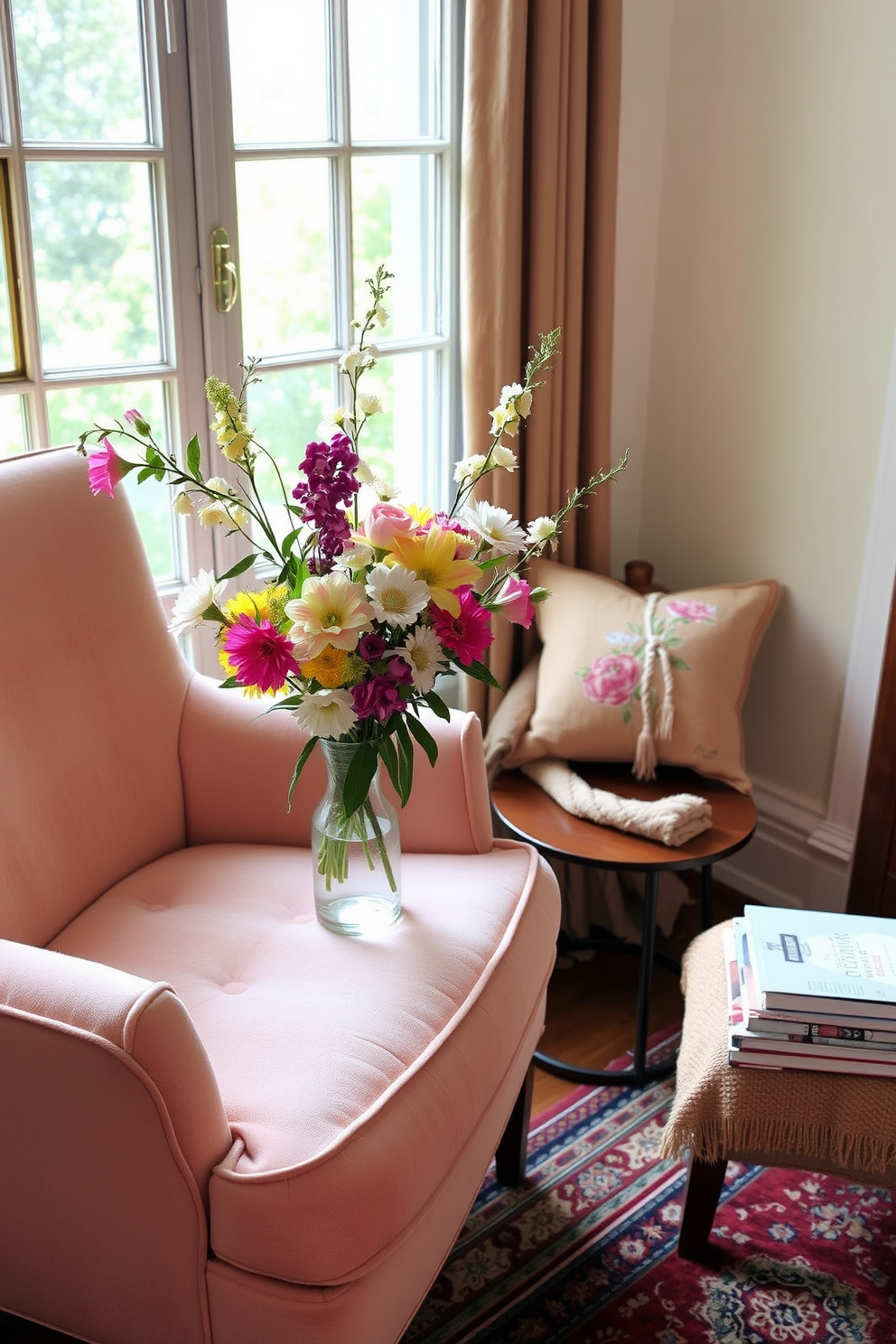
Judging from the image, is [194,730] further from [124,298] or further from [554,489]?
[554,489]

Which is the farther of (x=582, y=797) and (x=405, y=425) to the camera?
(x=405, y=425)

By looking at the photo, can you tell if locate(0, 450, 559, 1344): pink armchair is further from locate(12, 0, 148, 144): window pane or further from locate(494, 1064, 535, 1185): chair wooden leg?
locate(12, 0, 148, 144): window pane

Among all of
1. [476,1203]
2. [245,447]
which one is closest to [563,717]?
[476,1203]

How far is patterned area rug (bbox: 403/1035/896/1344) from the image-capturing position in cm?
162

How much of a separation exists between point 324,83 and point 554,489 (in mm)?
764

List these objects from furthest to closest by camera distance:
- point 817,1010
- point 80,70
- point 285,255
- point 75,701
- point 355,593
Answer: point 285,255, point 80,70, point 75,701, point 817,1010, point 355,593

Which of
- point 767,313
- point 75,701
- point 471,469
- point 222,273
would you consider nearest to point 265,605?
point 471,469

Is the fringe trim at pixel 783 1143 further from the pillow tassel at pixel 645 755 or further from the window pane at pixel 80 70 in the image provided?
the window pane at pixel 80 70

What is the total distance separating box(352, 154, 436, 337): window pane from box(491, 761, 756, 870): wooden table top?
32.8 inches

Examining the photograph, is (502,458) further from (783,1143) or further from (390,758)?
(783,1143)

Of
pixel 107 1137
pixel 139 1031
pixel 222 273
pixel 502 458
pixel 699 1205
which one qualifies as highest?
pixel 222 273

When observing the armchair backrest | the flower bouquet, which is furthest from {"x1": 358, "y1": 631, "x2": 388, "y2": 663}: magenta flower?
the armchair backrest

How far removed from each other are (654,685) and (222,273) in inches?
36.6

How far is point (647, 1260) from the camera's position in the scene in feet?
5.67
